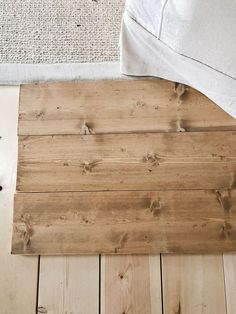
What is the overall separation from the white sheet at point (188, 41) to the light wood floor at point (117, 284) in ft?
1.37

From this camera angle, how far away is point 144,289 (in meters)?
0.84

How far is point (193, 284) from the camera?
845 millimetres

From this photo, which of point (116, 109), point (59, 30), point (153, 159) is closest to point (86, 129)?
point (116, 109)

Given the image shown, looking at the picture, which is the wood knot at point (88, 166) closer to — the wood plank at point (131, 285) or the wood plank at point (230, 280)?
the wood plank at point (131, 285)

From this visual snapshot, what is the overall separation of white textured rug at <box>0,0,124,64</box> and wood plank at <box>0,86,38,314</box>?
0.14 meters

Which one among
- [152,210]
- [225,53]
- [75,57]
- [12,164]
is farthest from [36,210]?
[225,53]

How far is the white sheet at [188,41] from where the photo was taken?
2.16 feet

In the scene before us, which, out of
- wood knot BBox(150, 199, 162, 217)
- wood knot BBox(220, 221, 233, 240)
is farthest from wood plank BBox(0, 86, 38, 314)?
wood knot BBox(220, 221, 233, 240)

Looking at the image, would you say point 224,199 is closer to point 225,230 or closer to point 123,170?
point 225,230

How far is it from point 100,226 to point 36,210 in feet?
0.56

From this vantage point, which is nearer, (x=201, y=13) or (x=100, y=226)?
(x=201, y=13)

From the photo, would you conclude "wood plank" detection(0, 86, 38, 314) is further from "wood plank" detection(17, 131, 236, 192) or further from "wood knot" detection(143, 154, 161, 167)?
"wood knot" detection(143, 154, 161, 167)

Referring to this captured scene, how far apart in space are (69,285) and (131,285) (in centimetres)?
16

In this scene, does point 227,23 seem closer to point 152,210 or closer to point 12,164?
point 152,210
